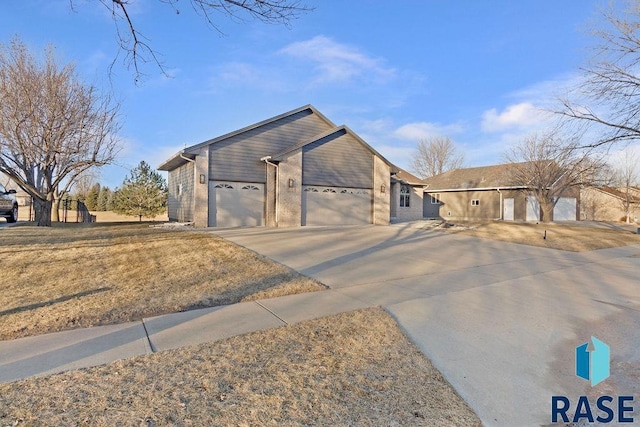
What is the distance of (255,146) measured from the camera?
59.0ft

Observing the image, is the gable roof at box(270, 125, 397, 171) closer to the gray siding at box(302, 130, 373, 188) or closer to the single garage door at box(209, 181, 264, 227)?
the gray siding at box(302, 130, 373, 188)

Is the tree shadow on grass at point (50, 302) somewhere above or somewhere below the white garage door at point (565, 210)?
below

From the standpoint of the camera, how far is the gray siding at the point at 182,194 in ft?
60.1

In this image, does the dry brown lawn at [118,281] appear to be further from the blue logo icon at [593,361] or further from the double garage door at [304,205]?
the double garage door at [304,205]

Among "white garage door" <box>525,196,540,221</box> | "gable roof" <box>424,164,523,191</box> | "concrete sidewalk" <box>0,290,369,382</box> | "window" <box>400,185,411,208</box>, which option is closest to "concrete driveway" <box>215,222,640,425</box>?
"concrete sidewalk" <box>0,290,369,382</box>

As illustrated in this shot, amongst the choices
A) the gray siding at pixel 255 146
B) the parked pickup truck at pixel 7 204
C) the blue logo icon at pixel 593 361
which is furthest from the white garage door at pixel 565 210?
the parked pickup truck at pixel 7 204

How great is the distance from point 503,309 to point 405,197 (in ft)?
74.7

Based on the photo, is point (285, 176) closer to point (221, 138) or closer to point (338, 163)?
point (338, 163)

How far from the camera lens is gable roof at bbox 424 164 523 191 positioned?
1179 inches

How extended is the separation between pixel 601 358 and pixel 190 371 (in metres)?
4.14

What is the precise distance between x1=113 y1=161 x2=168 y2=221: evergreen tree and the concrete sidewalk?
26.2 metres

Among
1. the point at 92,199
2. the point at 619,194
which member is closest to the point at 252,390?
the point at 619,194

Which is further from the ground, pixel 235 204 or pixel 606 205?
pixel 606 205

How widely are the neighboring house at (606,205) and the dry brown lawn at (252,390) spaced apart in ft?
130
